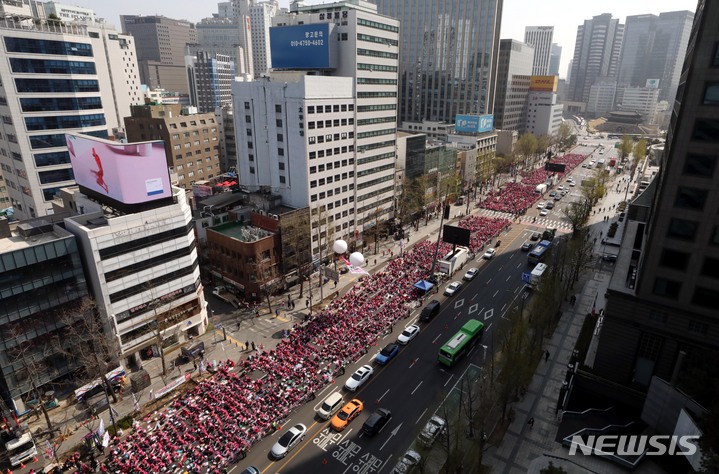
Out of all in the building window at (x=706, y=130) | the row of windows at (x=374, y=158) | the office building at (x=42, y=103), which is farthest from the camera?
the row of windows at (x=374, y=158)

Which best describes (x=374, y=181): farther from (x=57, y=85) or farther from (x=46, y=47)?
(x=46, y=47)

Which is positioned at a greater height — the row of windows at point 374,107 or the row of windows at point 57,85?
the row of windows at point 57,85

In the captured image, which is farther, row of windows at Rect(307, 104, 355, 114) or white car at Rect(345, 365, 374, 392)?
row of windows at Rect(307, 104, 355, 114)

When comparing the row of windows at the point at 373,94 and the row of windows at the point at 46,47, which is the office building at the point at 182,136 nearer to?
the row of windows at the point at 46,47

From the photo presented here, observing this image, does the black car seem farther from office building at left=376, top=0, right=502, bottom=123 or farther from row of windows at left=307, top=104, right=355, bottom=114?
office building at left=376, top=0, right=502, bottom=123

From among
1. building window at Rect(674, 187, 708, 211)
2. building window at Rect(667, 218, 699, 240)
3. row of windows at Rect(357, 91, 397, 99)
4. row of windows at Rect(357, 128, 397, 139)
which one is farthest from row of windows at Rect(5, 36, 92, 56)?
building window at Rect(667, 218, 699, 240)

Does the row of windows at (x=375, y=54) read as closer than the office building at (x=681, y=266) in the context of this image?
No

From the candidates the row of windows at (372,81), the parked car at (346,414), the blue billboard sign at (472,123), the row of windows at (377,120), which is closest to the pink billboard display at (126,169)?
the parked car at (346,414)

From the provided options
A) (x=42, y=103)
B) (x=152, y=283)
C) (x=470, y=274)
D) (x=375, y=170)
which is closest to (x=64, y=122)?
(x=42, y=103)
